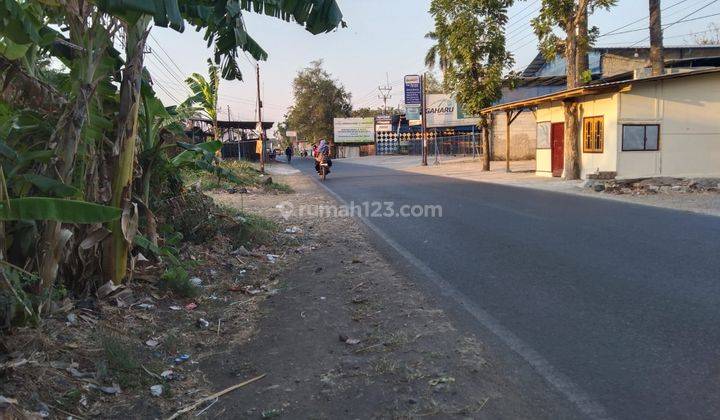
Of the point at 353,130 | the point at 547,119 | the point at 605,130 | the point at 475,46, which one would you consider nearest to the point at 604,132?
the point at 605,130

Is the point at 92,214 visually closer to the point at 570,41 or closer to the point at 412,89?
the point at 570,41

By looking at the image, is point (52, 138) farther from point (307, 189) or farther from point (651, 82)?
point (651, 82)

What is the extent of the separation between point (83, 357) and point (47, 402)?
A: 26.5 inches

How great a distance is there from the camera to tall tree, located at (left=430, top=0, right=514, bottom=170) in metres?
29.7

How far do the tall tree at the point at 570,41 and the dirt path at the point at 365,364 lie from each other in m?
18.0

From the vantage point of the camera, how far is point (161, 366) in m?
4.48

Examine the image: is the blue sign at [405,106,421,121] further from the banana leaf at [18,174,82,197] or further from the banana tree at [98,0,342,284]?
the banana leaf at [18,174,82,197]

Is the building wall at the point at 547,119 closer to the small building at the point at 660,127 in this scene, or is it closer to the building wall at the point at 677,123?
the small building at the point at 660,127

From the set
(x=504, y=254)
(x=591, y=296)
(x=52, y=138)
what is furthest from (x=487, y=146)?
(x=52, y=138)

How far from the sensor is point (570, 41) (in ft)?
74.4

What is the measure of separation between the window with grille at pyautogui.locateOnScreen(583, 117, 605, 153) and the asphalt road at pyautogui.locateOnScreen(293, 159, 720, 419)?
→ 883cm

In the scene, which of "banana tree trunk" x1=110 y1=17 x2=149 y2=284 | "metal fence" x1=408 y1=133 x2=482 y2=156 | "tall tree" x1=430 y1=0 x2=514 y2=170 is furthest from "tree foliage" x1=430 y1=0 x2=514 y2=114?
"banana tree trunk" x1=110 y1=17 x2=149 y2=284

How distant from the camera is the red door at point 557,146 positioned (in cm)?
2489

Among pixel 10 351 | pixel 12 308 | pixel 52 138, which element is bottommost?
pixel 10 351
